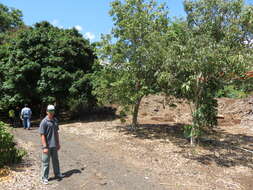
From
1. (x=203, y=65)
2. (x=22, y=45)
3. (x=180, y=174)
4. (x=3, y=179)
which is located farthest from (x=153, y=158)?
(x=22, y=45)

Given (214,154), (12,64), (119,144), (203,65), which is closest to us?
(203,65)

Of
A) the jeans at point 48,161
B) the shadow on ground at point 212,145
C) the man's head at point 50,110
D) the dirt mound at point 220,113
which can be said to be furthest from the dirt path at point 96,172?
the dirt mound at point 220,113

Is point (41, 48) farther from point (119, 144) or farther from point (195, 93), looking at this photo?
point (195, 93)

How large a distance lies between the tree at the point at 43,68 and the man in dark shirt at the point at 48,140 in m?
8.31

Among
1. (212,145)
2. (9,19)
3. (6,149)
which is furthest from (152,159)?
(9,19)

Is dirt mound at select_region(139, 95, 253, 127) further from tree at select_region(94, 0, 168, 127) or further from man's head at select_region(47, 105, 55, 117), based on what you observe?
man's head at select_region(47, 105, 55, 117)

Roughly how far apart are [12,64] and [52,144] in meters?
11.1

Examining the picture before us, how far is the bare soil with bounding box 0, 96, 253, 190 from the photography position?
17.1 ft

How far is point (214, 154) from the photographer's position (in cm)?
761

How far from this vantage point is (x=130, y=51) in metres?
9.60

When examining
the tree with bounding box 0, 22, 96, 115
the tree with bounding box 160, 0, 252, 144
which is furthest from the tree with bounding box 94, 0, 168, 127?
the tree with bounding box 0, 22, 96, 115

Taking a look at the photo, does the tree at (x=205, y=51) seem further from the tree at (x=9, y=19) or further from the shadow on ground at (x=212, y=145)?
the tree at (x=9, y=19)

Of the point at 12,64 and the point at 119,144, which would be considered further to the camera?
the point at 12,64

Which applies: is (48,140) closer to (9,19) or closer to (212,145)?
(212,145)
